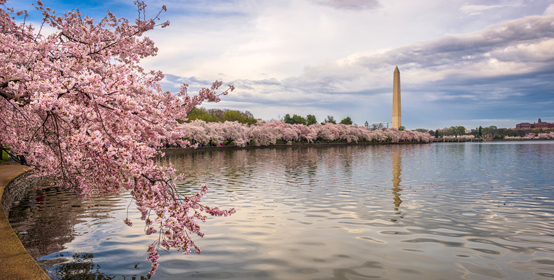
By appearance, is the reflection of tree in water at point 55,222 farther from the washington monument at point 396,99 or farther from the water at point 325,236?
the washington monument at point 396,99

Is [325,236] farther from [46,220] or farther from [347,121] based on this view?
[347,121]

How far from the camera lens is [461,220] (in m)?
12.5

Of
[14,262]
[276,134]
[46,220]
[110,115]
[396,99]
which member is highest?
[396,99]

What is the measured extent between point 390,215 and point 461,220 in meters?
2.45

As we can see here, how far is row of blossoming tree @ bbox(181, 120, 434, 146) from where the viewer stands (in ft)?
283

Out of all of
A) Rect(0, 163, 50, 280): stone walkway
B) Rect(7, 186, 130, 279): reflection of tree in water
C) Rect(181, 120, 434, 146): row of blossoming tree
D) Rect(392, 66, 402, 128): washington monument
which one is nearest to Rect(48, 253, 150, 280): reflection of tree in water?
Rect(7, 186, 130, 279): reflection of tree in water

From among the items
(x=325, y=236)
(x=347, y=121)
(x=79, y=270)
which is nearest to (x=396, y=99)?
(x=347, y=121)

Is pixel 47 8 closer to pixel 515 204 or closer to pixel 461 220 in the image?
pixel 461 220

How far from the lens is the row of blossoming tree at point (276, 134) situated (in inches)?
3393

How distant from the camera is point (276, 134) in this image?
4395 inches

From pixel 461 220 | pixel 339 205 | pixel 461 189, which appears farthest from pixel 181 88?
pixel 461 189

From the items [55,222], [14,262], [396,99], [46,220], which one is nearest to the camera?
[14,262]

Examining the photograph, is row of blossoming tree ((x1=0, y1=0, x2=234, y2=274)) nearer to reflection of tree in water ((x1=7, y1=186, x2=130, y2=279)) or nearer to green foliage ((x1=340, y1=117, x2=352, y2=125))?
reflection of tree in water ((x1=7, y1=186, x2=130, y2=279))

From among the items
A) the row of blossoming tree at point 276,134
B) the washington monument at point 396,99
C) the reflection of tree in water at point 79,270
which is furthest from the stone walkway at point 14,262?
the washington monument at point 396,99
